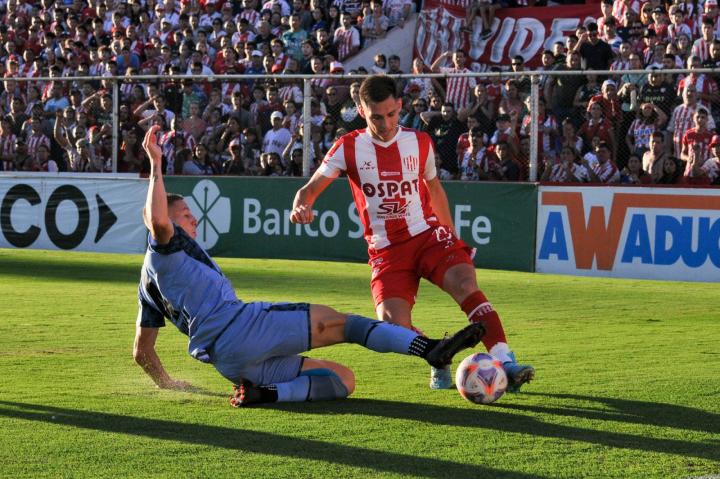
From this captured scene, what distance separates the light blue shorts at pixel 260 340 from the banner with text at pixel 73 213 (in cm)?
1287

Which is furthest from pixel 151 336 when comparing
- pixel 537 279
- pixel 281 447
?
pixel 537 279

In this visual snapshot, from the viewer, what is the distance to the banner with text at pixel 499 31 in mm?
21469

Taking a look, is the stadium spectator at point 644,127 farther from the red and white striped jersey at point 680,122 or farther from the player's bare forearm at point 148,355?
the player's bare forearm at point 148,355

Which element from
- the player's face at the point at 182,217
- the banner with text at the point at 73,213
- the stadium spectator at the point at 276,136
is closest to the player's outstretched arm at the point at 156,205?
the player's face at the point at 182,217

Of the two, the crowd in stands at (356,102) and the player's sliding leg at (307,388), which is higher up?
the crowd in stands at (356,102)

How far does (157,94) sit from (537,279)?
22.8 ft

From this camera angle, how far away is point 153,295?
7.13 meters

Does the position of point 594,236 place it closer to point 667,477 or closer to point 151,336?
point 151,336

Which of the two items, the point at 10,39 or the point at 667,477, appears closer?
the point at 667,477

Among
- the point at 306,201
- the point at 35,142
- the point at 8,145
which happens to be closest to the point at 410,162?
the point at 306,201

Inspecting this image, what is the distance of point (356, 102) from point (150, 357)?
9918 millimetres

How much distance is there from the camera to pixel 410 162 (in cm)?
793

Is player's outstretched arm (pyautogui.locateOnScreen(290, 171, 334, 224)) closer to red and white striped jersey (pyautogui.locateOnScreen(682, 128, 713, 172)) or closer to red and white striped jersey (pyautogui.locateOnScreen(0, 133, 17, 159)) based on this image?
red and white striped jersey (pyautogui.locateOnScreen(682, 128, 713, 172))

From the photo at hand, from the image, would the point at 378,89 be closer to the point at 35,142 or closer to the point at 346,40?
the point at 35,142
